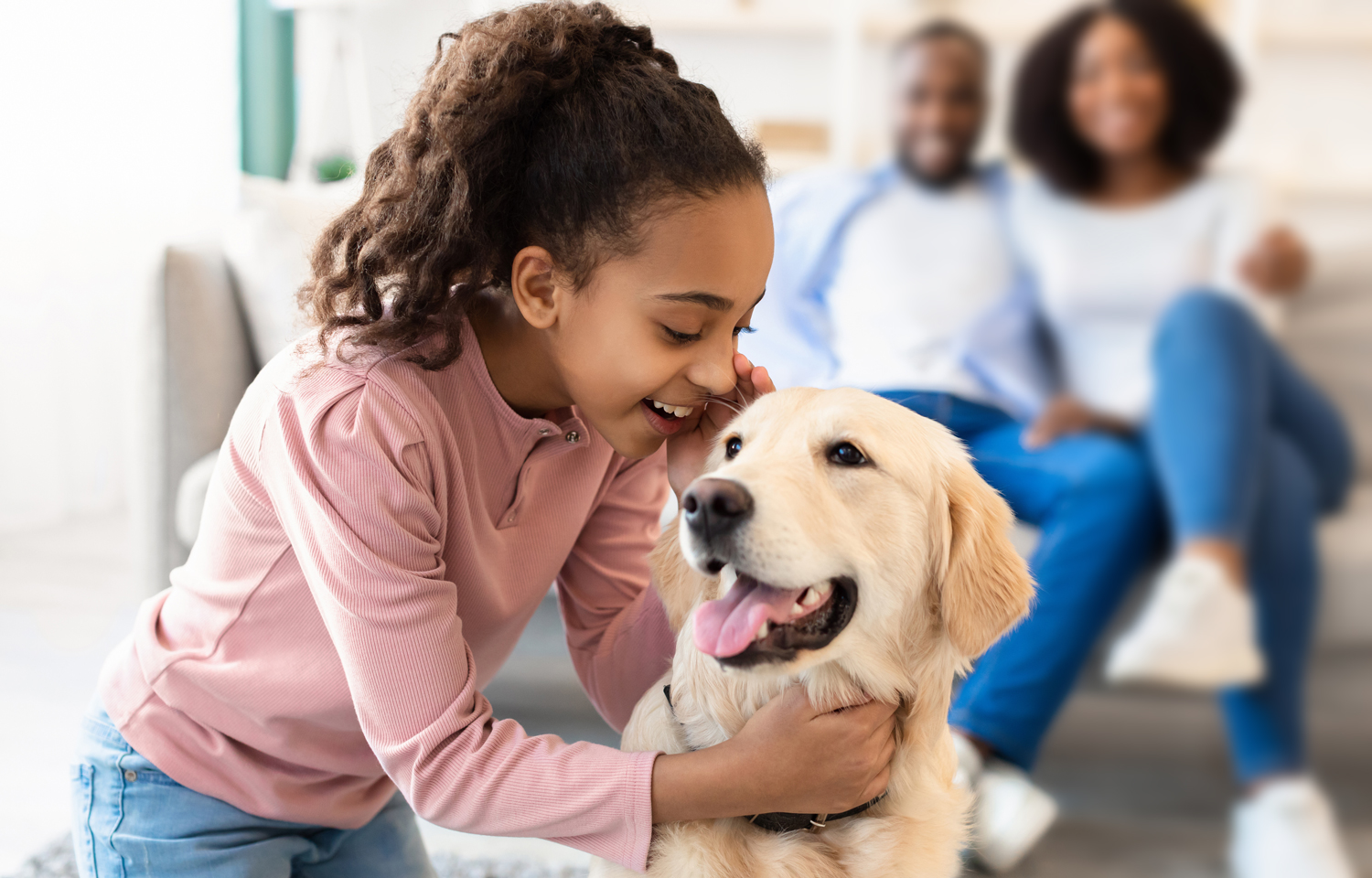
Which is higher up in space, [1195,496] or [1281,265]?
[1281,265]

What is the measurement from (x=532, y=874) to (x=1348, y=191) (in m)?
2.21

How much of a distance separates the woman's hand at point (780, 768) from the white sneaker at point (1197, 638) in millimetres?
1557

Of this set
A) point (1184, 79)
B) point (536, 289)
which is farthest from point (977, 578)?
point (1184, 79)

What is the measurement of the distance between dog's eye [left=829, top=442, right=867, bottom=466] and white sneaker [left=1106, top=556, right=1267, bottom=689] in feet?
5.05

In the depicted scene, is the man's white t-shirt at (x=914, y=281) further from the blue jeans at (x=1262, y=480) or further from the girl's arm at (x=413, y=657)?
the girl's arm at (x=413, y=657)

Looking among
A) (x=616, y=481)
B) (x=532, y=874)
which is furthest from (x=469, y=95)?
(x=532, y=874)

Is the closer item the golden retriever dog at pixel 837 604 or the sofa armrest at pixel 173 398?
the golden retriever dog at pixel 837 604

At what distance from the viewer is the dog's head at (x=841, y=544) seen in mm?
903

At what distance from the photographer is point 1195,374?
2.33 m

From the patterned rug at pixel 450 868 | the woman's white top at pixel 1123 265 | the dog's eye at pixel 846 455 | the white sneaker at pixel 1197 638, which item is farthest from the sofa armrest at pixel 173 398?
the white sneaker at pixel 1197 638

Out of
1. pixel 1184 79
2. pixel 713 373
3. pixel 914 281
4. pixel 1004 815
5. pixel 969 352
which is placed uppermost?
pixel 1184 79

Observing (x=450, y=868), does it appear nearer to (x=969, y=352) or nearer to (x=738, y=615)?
(x=738, y=615)

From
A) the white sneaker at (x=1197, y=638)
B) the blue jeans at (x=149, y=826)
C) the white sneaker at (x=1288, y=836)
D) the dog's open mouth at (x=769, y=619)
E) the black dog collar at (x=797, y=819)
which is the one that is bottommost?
the white sneaker at (x=1288, y=836)

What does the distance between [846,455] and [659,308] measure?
0.76 feet
